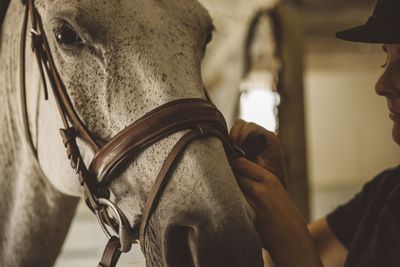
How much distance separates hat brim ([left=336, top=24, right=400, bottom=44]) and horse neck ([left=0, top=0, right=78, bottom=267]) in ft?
3.43

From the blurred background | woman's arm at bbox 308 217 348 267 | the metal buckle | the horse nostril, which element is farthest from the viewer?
the blurred background

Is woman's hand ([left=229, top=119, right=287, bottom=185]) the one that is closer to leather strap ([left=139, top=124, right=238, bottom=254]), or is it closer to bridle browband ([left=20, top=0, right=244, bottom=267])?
bridle browband ([left=20, top=0, right=244, bottom=267])

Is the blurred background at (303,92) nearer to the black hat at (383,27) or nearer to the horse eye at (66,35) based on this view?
the horse eye at (66,35)

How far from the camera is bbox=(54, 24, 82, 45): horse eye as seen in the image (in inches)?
40.8

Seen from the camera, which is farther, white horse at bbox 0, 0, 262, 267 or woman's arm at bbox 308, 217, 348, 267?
woman's arm at bbox 308, 217, 348, 267

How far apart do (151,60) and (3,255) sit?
0.84 meters

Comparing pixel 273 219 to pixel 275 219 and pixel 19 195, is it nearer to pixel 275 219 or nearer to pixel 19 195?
pixel 275 219

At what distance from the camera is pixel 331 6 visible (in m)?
7.25

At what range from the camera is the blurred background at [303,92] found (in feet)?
9.23

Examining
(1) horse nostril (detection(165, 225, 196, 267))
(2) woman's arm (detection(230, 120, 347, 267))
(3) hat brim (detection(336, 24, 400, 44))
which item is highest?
(3) hat brim (detection(336, 24, 400, 44))

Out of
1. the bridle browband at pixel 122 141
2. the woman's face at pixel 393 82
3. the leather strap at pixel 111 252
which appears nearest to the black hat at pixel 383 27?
the woman's face at pixel 393 82

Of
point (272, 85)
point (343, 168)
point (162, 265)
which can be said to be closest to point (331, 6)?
point (272, 85)

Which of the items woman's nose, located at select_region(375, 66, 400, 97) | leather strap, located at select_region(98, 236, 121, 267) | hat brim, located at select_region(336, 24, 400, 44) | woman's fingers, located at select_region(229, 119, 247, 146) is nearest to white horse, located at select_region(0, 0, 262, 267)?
leather strap, located at select_region(98, 236, 121, 267)

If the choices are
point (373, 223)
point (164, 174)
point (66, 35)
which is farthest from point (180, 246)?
point (373, 223)
